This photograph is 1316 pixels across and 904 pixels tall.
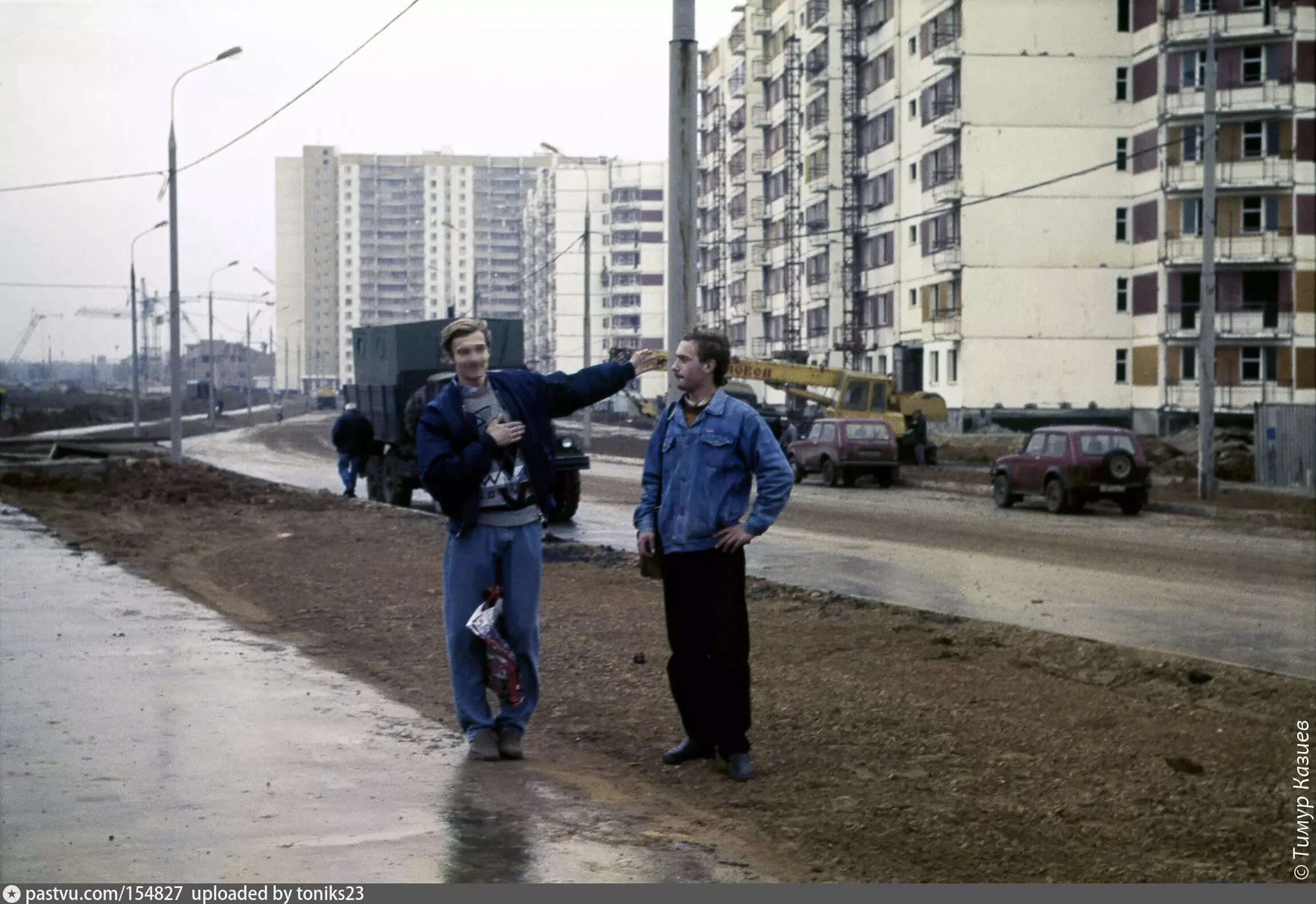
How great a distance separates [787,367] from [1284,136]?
2493 cm

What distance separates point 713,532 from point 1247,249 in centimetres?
5851

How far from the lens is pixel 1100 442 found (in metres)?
29.0

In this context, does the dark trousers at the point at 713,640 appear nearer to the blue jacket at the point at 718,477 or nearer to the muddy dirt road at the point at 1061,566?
the blue jacket at the point at 718,477

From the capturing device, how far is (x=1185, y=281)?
6241 centimetres

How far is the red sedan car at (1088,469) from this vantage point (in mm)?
28578

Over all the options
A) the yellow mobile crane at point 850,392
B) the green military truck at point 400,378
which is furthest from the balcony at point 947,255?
the green military truck at point 400,378

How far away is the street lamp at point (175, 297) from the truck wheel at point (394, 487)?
33.7ft

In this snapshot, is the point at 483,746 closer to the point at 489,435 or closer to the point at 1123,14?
the point at 489,435

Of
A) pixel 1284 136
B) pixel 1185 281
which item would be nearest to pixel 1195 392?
pixel 1185 281

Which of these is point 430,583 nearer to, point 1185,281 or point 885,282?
point 1185,281

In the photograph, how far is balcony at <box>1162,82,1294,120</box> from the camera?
60.4 m

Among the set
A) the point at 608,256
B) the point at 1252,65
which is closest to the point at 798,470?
the point at 1252,65

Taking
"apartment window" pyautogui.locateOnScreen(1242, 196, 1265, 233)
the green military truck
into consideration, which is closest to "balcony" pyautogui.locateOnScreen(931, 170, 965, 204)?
"apartment window" pyautogui.locateOnScreen(1242, 196, 1265, 233)

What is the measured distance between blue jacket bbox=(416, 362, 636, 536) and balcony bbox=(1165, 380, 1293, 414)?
186 feet
